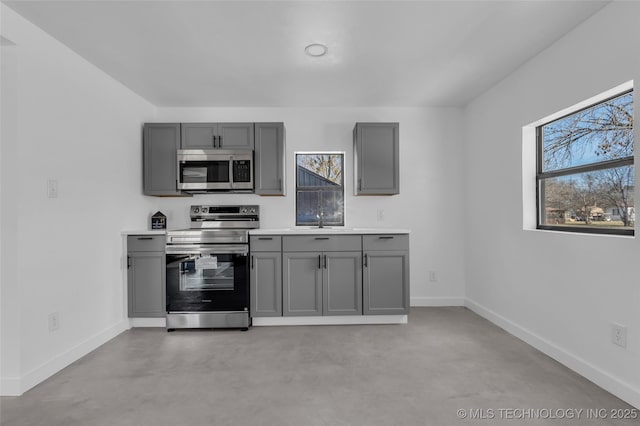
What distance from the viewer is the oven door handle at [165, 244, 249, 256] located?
331 centimetres

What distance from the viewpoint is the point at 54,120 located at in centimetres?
248

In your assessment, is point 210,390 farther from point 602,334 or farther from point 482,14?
point 482,14

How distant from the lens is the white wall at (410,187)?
409cm

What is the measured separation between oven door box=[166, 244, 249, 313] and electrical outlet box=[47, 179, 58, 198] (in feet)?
3.62

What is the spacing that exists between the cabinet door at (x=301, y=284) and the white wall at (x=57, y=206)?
1.64m

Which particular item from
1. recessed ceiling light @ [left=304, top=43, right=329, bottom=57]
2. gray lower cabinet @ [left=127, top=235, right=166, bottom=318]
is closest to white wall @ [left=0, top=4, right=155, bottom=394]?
gray lower cabinet @ [left=127, top=235, right=166, bottom=318]

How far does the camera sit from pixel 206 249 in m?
3.31

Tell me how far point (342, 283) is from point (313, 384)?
1.29 metres

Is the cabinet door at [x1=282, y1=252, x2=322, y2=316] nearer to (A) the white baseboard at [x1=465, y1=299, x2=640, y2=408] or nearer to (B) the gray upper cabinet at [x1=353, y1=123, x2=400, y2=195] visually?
(B) the gray upper cabinet at [x1=353, y1=123, x2=400, y2=195]

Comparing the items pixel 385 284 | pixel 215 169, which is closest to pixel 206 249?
pixel 215 169

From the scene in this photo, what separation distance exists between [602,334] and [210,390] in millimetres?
2575

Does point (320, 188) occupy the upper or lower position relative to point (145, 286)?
upper

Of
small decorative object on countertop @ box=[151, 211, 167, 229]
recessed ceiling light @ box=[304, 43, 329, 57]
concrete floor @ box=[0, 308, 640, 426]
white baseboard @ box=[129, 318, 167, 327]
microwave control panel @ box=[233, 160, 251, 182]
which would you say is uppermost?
recessed ceiling light @ box=[304, 43, 329, 57]

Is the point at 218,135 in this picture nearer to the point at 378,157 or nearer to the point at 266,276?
the point at 266,276
